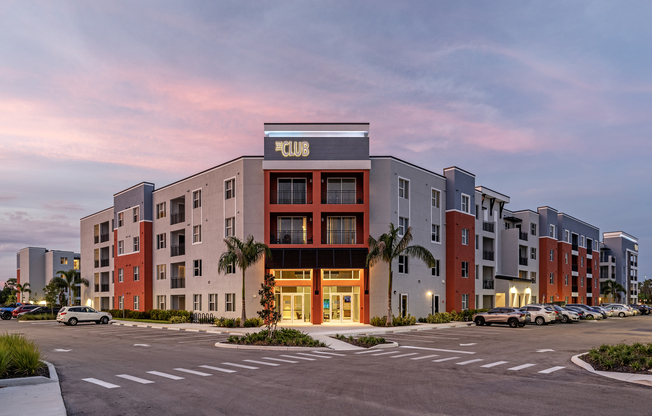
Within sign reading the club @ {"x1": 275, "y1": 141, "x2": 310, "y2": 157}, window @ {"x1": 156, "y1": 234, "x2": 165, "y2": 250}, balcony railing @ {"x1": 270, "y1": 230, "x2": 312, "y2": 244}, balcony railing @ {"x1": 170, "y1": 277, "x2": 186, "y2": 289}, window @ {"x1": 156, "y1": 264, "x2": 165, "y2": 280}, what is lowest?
balcony railing @ {"x1": 170, "y1": 277, "x2": 186, "y2": 289}

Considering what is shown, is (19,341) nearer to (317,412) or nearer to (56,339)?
(317,412)

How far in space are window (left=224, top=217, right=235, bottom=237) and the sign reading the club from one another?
726 cm

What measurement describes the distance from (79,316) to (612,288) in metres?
97.3

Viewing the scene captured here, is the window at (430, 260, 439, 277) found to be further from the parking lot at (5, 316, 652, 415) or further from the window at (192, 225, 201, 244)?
the parking lot at (5, 316, 652, 415)

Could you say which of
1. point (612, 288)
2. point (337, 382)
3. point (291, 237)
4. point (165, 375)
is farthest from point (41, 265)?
point (612, 288)

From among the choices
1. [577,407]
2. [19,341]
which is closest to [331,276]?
[19,341]

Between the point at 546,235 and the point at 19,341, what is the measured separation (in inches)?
2655

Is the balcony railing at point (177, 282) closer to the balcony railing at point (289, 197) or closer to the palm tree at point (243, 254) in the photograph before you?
the palm tree at point (243, 254)

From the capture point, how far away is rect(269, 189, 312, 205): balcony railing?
132ft

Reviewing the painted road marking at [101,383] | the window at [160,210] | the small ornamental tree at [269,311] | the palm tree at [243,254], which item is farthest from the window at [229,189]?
→ the painted road marking at [101,383]

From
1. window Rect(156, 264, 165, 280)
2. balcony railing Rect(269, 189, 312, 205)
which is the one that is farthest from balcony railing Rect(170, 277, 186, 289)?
balcony railing Rect(269, 189, 312, 205)

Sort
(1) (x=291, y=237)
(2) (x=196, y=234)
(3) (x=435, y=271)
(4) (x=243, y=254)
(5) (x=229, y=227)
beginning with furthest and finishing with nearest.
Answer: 1. (2) (x=196, y=234)
2. (3) (x=435, y=271)
3. (5) (x=229, y=227)
4. (1) (x=291, y=237)
5. (4) (x=243, y=254)

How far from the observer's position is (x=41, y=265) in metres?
108

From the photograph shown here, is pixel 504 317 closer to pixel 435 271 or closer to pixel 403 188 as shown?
pixel 435 271
